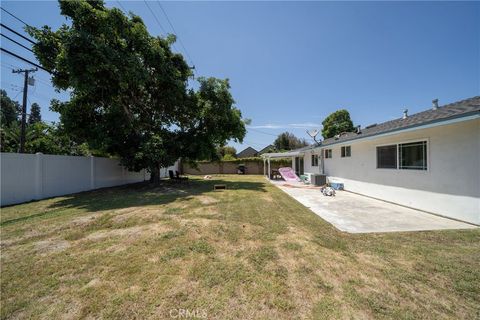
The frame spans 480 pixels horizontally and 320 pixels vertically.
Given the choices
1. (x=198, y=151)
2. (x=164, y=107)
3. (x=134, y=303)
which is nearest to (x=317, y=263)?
(x=134, y=303)

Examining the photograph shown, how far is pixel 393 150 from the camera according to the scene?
8.38 meters

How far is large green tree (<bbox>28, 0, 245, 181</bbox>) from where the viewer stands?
8992mm

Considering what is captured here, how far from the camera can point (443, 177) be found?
6.16 meters

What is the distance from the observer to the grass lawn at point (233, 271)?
237 cm

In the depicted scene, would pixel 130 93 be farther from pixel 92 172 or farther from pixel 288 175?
pixel 288 175

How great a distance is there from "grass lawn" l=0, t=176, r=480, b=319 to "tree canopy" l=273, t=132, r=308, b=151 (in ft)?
132

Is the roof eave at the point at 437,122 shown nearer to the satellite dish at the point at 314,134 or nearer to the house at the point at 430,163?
the house at the point at 430,163

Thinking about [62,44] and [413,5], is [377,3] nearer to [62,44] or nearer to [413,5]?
[413,5]

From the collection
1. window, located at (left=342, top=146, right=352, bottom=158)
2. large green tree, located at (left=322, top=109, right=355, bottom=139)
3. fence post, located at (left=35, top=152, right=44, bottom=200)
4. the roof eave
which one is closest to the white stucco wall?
the roof eave

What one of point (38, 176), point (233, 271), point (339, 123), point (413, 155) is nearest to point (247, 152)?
point (339, 123)

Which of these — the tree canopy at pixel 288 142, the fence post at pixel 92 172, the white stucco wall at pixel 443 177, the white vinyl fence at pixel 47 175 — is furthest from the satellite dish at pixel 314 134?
the tree canopy at pixel 288 142

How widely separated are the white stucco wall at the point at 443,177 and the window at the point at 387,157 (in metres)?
0.22

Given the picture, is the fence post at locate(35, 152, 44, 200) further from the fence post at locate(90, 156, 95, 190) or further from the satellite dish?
the satellite dish

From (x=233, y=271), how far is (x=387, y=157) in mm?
8721
